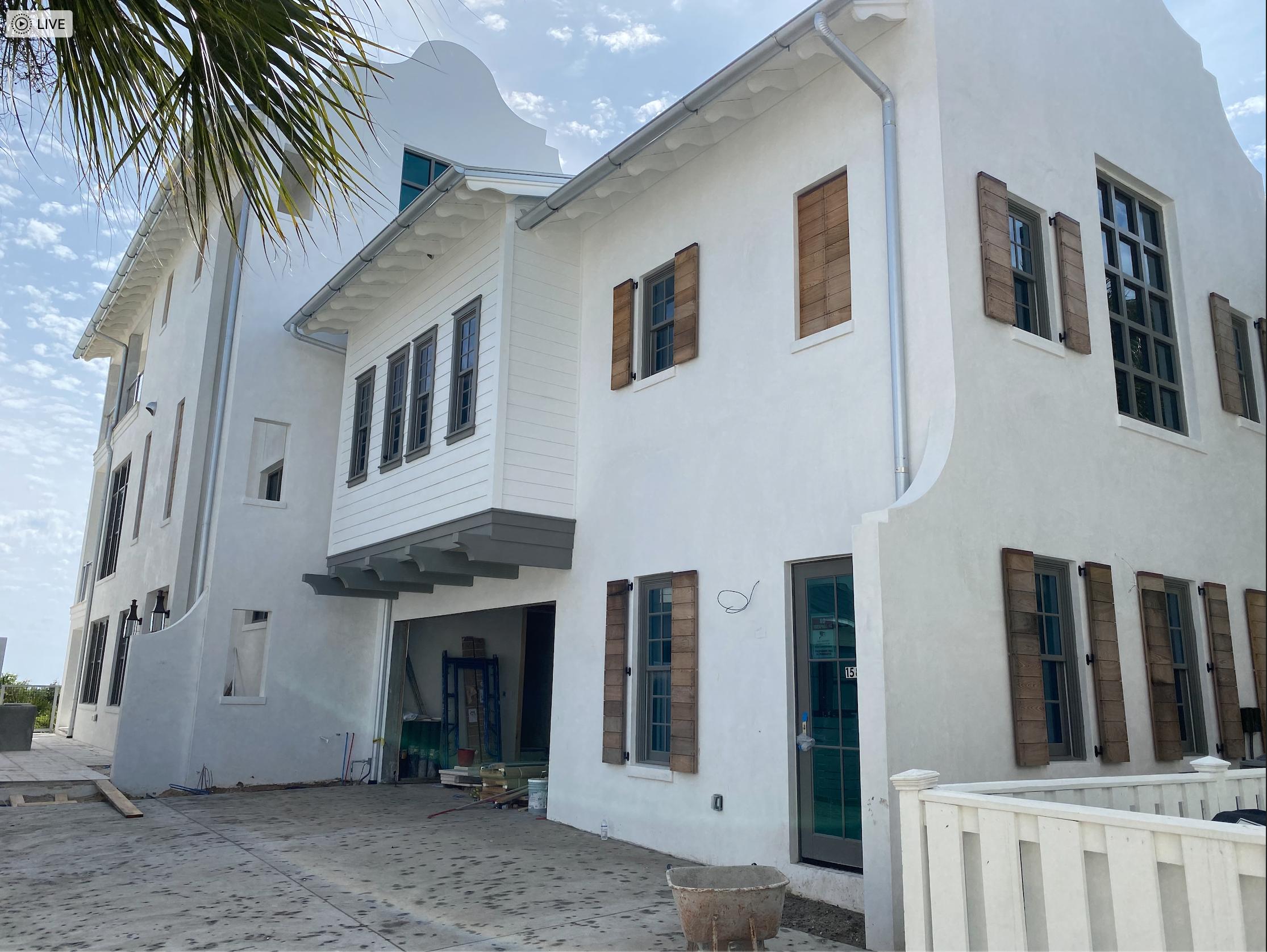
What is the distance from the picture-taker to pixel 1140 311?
9141 mm

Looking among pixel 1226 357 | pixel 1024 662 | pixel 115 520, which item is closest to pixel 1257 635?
pixel 1226 357

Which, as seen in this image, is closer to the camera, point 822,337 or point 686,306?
point 822,337

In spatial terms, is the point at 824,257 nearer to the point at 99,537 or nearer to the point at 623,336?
the point at 623,336

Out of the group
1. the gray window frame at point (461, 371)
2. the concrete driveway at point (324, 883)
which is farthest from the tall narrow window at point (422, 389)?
the concrete driveway at point (324, 883)

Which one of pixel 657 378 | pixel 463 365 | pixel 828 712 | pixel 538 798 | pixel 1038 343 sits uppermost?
pixel 463 365

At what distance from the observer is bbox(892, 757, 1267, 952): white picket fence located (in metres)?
3.16

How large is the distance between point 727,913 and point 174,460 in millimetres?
13652

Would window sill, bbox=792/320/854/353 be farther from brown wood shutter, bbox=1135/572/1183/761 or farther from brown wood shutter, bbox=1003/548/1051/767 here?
brown wood shutter, bbox=1135/572/1183/761

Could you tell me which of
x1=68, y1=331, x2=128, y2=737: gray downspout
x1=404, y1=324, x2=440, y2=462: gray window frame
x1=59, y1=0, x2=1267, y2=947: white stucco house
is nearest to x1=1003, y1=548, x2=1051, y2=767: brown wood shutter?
x1=59, y1=0, x2=1267, y2=947: white stucco house

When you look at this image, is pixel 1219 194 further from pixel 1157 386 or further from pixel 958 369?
pixel 958 369

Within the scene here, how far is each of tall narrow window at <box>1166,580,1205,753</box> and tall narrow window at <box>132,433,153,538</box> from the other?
52.8 ft

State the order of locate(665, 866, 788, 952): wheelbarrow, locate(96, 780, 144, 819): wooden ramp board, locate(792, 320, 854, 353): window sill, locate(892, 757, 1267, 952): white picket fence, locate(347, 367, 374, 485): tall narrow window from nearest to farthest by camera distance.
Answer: locate(892, 757, 1267, 952): white picket fence → locate(665, 866, 788, 952): wheelbarrow → locate(792, 320, 854, 353): window sill → locate(96, 780, 144, 819): wooden ramp board → locate(347, 367, 374, 485): tall narrow window

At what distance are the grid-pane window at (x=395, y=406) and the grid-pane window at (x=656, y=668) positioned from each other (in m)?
4.80

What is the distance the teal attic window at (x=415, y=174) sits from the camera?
1585 centimetres
